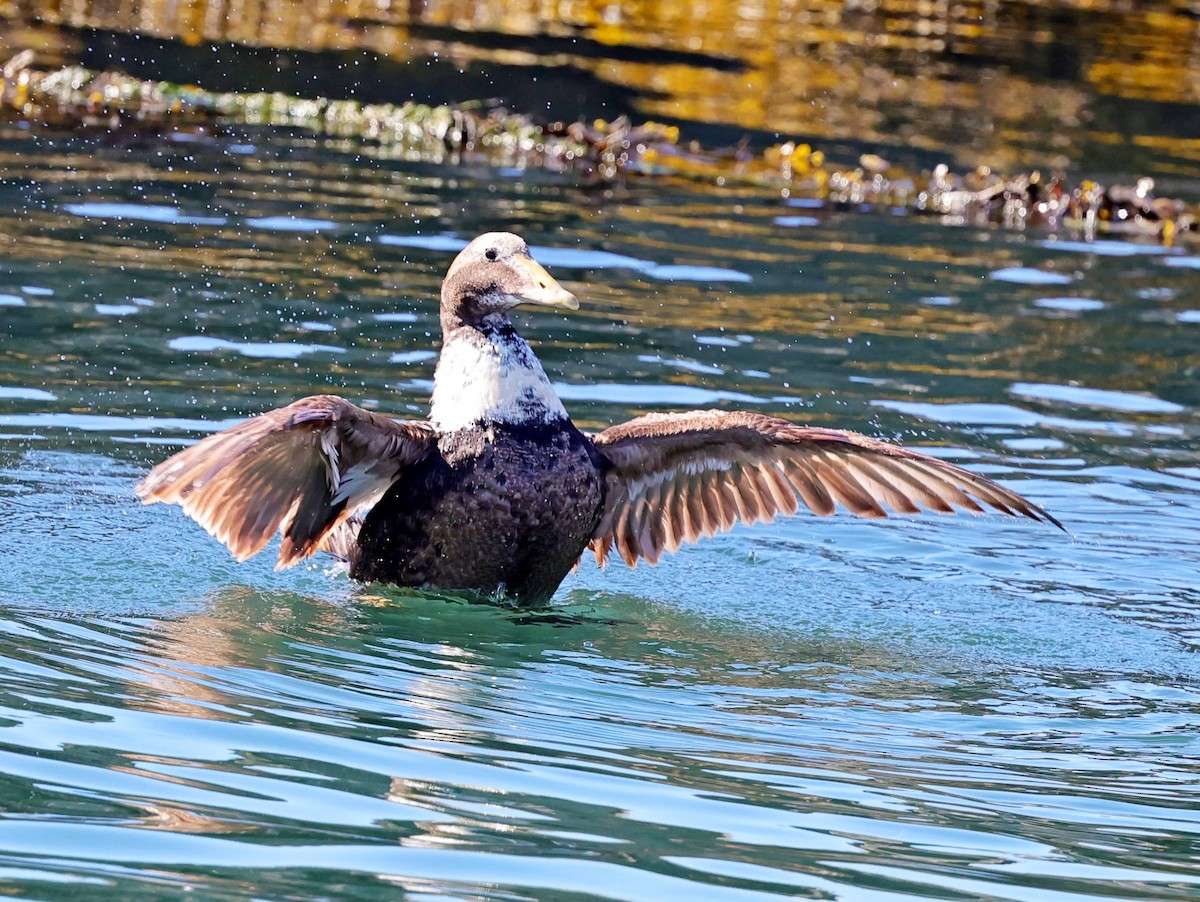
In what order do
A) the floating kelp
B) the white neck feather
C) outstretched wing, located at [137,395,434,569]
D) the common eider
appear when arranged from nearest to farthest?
1. outstretched wing, located at [137,395,434,569]
2. the common eider
3. the white neck feather
4. the floating kelp

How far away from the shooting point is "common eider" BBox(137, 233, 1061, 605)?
618cm

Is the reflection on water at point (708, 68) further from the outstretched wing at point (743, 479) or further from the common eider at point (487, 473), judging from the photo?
the common eider at point (487, 473)

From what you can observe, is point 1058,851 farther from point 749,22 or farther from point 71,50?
point 749,22

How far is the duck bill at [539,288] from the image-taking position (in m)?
6.31

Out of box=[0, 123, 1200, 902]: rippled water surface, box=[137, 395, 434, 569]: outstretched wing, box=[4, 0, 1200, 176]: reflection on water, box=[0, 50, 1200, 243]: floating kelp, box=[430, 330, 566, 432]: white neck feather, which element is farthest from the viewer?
box=[4, 0, 1200, 176]: reflection on water

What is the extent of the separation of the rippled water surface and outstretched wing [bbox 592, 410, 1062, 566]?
297mm

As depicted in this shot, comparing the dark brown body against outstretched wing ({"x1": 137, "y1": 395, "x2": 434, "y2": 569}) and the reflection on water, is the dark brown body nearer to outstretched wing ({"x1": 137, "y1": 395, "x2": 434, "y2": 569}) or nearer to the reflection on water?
outstretched wing ({"x1": 137, "y1": 395, "x2": 434, "y2": 569})

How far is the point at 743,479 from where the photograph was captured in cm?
713

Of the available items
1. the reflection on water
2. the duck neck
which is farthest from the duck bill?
the reflection on water

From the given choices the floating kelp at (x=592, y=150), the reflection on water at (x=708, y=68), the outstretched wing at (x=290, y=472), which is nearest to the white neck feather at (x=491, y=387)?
the outstretched wing at (x=290, y=472)

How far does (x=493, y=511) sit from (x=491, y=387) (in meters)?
0.44

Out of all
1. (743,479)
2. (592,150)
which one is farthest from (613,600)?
(592,150)

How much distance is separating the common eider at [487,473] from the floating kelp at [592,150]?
7835 millimetres

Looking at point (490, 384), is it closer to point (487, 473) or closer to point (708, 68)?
point (487, 473)
